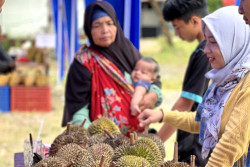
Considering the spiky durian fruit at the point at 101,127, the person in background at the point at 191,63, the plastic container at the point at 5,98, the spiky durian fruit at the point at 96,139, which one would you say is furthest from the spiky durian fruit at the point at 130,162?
the plastic container at the point at 5,98

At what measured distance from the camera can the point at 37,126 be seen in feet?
21.1

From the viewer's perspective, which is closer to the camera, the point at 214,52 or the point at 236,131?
the point at 236,131

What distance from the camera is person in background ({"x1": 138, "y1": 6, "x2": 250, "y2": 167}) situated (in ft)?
5.37

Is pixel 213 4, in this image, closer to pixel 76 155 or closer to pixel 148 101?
pixel 148 101

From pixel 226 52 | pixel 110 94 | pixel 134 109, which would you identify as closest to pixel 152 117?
pixel 134 109

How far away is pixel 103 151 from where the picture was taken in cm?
190

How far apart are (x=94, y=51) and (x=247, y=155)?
1.45 m

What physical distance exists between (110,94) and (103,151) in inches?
33.9

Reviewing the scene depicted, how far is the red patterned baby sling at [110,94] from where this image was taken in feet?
8.87

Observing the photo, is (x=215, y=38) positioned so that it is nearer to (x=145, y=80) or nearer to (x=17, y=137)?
(x=145, y=80)

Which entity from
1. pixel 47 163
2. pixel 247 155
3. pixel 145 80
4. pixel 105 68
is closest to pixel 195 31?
pixel 145 80

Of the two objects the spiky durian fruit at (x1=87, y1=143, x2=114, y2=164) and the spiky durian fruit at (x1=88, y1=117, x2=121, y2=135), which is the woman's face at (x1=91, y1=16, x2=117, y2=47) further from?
the spiky durian fruit at (x1=87, y1=143, x2=114, y2=164)

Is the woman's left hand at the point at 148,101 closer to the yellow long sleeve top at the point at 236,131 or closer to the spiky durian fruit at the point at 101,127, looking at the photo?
the spiky durian fruit at the point at 101,127

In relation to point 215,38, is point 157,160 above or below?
below
